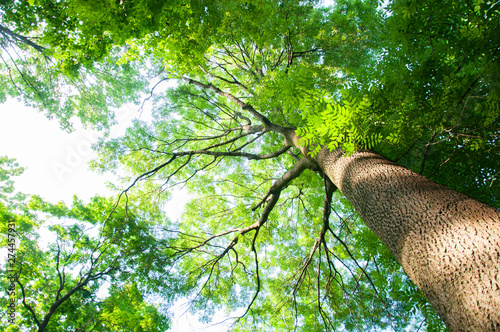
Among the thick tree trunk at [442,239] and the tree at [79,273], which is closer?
the thick tree trunk at [442,239]

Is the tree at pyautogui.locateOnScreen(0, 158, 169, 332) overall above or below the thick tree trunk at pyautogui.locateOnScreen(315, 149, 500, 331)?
above

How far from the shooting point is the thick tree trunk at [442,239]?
103 cm

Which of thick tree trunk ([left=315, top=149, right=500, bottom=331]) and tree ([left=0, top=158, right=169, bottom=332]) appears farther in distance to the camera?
tree ([left=0, top=158, right=169, bottom=332])

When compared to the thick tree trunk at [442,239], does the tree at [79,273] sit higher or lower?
higher

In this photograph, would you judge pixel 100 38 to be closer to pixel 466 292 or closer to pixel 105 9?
pixel 105 9

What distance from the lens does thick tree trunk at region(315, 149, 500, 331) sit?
103cm

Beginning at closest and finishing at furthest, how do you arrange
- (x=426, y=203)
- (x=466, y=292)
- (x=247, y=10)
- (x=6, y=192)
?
(x=466, y=292) → (x=426, y=203) → (x=247, y=10) → (x=6, y=192)

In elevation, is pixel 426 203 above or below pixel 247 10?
below

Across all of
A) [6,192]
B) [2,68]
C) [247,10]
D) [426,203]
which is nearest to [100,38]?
[247,10]

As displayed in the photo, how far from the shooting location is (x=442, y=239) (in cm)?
128

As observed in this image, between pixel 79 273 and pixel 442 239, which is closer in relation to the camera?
pixel 442 239

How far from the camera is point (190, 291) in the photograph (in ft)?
16.1

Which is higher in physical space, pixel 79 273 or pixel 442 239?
pixel 79 273

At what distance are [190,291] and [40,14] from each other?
17.0 ft
